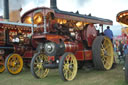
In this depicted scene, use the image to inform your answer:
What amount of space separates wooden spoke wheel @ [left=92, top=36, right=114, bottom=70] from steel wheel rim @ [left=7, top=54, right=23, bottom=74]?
8.00 ft

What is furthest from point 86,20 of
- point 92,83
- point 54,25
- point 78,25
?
point 92,83

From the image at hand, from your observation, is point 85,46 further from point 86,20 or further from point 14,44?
point 14,44

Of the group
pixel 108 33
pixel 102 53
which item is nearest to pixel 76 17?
pixel 102 53

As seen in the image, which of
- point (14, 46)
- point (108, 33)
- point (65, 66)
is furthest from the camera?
point (108, 33)

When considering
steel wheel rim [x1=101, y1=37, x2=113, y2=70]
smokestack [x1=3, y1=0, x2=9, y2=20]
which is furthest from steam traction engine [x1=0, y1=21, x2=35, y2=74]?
smokestack [x1=3, y1=0, x2=9, y2=20]

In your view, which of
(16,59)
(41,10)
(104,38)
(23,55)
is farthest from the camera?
(23,55)

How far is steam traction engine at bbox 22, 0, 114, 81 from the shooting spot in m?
4.12

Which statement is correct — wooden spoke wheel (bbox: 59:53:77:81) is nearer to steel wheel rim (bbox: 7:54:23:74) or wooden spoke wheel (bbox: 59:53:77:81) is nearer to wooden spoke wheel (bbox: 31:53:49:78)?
wooden spoke wheel (bbox: 31:53:49:78)

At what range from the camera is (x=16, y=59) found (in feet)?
18.1

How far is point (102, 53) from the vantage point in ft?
16.8

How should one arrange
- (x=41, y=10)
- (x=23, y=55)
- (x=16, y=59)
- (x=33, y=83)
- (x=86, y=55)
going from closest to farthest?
(x=33, y=83)
(x=41, y=10)
(x=86, y=55)
(x=16, y=59)
(x=23, y=55)

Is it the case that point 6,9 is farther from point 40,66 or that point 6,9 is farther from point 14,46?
point 40,66

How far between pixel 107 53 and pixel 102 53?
43cm

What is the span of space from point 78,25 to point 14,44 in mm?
2358
